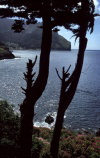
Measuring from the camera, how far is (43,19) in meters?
13.3

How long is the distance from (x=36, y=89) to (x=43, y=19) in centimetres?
357

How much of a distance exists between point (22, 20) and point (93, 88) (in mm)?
83718

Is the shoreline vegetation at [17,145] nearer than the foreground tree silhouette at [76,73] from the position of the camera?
No

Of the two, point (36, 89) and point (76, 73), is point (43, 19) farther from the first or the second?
point (76, 73)

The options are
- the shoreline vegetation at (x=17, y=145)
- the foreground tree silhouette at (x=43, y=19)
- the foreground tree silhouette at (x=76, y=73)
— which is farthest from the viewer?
the shoreline vegetation at (x=17, y=145)

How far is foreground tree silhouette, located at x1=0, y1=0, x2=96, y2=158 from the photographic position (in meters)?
12.7

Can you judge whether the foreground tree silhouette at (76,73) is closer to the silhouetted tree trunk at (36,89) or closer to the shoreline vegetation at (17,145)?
the shoreline vegetation at (17,145)

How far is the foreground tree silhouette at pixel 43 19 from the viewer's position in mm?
12698

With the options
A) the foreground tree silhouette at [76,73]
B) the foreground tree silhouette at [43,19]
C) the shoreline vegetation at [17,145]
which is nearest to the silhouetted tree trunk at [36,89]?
the foreground tree silhouette at [43,19]

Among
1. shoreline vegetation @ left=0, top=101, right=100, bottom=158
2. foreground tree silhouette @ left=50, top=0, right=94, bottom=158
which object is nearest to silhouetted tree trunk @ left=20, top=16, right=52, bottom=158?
shoreline vegetation @ left=0, top=101, right=100, bottom=158

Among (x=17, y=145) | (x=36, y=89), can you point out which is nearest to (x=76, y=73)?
(x=36, y=89)

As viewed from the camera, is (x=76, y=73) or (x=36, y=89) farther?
(x=76, y=73)

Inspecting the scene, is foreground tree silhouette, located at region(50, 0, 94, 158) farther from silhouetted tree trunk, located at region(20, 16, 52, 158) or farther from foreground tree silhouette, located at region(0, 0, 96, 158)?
silhouetted tree trunk, located at region(20, 16, 52, 158)

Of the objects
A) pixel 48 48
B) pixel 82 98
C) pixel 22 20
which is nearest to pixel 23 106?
A: pixel 48 48
